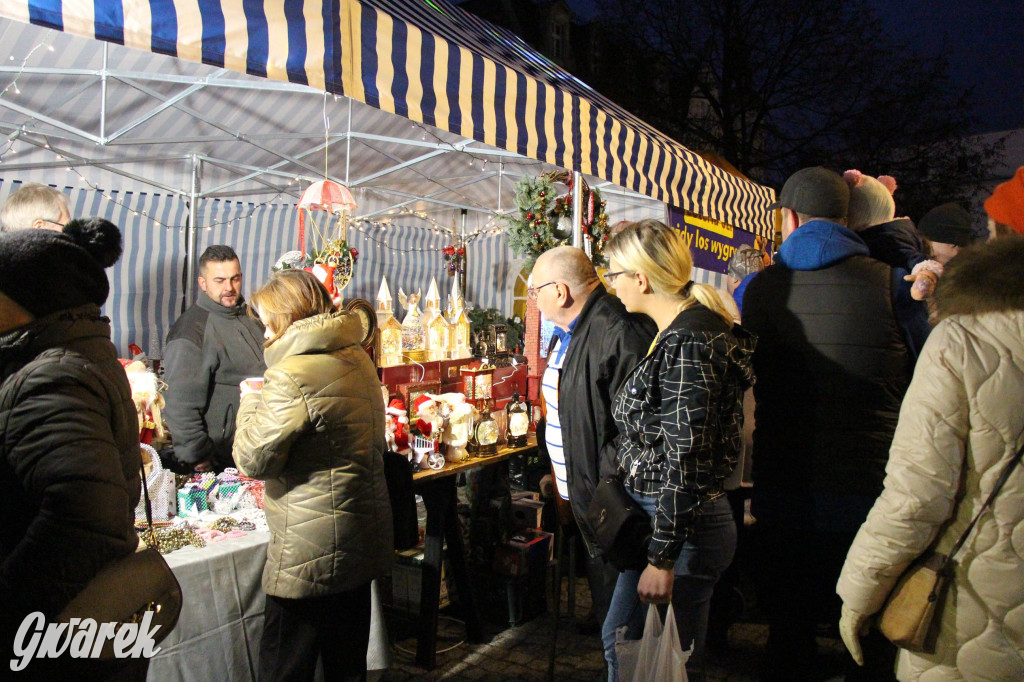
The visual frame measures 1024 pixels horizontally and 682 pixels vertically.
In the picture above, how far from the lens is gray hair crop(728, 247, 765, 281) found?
5.02m

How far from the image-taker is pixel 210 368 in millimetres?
3604

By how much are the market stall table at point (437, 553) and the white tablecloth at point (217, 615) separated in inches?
33.8

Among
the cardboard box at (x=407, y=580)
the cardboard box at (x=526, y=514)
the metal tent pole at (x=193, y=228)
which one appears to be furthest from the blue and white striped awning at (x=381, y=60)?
the metal tent pole at (x=193, y=228)

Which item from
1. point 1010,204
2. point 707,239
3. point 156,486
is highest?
point 707,239

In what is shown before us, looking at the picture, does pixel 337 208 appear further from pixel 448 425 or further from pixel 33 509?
pixel 33 509

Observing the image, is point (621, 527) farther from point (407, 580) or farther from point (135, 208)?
point (135, 208)

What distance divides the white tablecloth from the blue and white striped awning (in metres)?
1.72

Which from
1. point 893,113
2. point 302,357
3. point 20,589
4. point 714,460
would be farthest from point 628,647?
point 893,113

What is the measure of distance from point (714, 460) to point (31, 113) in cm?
577

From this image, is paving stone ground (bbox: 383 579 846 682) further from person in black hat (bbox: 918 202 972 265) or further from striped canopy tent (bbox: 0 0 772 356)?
striped canopy tent (bbox: 0 0 772 356)

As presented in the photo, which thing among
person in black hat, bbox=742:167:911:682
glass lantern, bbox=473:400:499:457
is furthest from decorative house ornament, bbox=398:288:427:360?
person in black hat, bbox=742:167:911:682

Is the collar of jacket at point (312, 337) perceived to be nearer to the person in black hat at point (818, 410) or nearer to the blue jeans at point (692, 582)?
the blue jeans at point (692, 582)

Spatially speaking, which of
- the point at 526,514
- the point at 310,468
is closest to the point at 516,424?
the point at 526,514

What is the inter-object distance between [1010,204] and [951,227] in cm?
144
